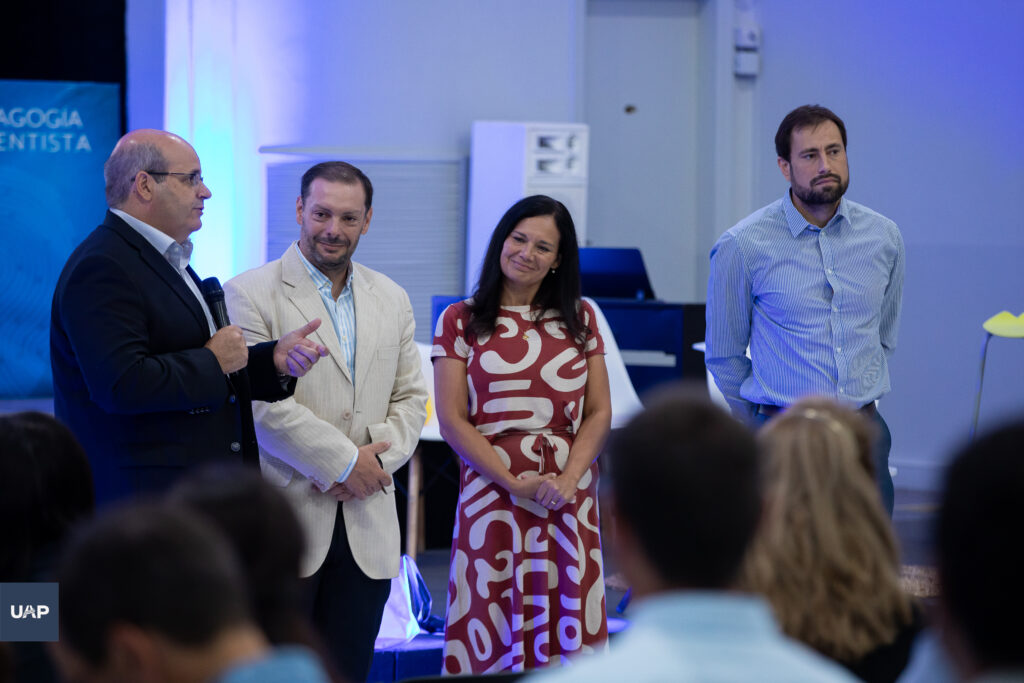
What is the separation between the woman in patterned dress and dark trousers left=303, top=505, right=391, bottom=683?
0.24 meters

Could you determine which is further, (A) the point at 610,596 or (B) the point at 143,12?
(B) the point at 143,12

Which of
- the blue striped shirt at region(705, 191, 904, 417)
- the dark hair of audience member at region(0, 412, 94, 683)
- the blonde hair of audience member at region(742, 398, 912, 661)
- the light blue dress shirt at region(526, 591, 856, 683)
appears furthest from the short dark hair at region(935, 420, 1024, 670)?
the blue striped shirt at region(705, 191, 904, 417)

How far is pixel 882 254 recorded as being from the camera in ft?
9.88

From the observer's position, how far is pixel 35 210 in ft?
20.3

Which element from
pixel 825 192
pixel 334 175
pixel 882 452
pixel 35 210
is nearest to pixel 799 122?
pixel 825 192

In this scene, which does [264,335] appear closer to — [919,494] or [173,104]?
[173,104]

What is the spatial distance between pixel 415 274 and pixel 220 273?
135cm

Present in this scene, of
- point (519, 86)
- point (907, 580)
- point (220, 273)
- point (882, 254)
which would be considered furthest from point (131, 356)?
point (519, 86)

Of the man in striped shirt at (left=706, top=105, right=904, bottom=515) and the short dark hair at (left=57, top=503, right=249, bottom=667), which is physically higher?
the man in striped shirt at (left=706, top=105, right=904, bottom=515)

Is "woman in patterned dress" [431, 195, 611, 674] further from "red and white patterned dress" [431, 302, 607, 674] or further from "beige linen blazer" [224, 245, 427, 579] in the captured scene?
"beige linen blazer" [224, 245, 427, 579]

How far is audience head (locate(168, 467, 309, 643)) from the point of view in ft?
3.47

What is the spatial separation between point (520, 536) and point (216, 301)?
954 millimetres

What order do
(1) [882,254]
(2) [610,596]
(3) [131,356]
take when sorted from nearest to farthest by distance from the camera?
(3) [131,356], (1) [882,254], (2) [610,596]

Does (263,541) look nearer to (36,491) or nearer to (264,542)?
(264,542)
